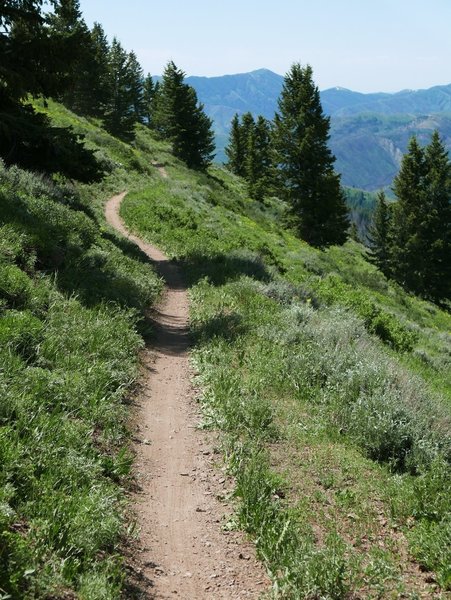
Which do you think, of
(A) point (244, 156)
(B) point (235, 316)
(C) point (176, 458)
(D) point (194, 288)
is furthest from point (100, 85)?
(C) point (176, 458)

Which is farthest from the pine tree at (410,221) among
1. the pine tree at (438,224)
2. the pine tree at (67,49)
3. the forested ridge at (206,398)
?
the pine tree at (67,49)

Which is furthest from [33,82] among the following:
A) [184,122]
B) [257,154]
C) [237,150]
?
[237,150]

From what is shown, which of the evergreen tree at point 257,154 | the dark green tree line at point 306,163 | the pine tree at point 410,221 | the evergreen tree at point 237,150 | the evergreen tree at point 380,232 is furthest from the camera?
the evergreen tree at point 237,150

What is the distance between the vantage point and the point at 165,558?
16.8 feet

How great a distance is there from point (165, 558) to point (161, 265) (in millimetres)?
14219

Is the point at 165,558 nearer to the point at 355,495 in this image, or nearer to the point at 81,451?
the point at 81,451

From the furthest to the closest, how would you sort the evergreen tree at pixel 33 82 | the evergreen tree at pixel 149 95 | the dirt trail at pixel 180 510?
the evergreen tree at pixel 149 95, the evergreen tree at pixel 33 82, the dirt trail at pixel 180 510

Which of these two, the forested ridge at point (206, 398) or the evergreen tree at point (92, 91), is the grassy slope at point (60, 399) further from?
the evergreen tree at point (92, 91)

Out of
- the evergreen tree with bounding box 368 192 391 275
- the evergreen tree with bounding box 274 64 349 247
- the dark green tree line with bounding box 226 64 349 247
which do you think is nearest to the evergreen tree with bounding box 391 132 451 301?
the dark green tree line with bounding box 226 64 349 247

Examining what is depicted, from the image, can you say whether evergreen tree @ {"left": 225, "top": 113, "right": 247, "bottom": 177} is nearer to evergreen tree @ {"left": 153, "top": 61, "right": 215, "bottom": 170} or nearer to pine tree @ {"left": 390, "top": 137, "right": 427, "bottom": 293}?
evergreen tree @ {"left": 153, "top": 61, "right": 215, "bottom": 170}

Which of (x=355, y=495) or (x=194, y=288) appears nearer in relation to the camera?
(x=355, y=495)

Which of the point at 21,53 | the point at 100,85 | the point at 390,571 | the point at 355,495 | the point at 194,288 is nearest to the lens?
the point at 390,571

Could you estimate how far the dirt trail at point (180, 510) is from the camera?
15.9 ft

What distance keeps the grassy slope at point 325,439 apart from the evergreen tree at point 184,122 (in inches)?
1596
